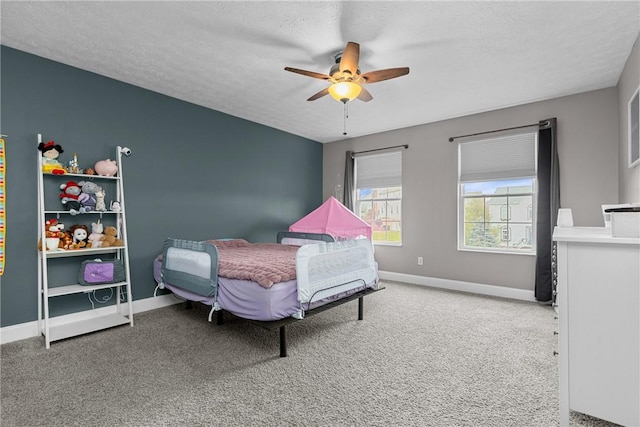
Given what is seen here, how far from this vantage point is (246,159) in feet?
15.3

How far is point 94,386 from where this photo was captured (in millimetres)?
1966

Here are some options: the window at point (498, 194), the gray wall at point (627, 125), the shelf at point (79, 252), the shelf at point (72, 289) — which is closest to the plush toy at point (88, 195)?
the shelf at point (79, 252)

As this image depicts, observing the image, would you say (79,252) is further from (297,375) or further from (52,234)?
(297,375)

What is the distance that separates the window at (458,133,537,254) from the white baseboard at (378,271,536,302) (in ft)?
1.70

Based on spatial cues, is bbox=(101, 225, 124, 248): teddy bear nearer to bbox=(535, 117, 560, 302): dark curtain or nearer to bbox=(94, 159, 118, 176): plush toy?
bbox=(94, 159, 118, 176): plush toy

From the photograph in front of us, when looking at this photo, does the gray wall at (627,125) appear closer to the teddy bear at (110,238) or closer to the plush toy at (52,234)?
the teddy bear at (110,238)

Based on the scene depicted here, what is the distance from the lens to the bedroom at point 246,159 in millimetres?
2744

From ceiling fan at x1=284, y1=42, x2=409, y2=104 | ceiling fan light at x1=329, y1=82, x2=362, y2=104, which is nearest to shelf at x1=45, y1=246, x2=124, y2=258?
ceiling fan at x1=284, y1=42, x2=409, y2=104

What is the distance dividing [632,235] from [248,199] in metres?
4.18

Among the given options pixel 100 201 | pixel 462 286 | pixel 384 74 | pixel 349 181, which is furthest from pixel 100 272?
pixel 462 286

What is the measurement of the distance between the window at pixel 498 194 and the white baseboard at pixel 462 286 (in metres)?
0.52

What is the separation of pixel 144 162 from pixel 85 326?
1.80m

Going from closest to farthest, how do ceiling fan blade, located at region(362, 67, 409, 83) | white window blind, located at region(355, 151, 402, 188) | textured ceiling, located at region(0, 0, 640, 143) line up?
textured ceiling, located at region(0, 0, 640, 143) → ceiling fan blade, located at region(362, 67, 409, 83) → white window blind, located at region(355, 151, 402, 188)

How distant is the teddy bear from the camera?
305cm
